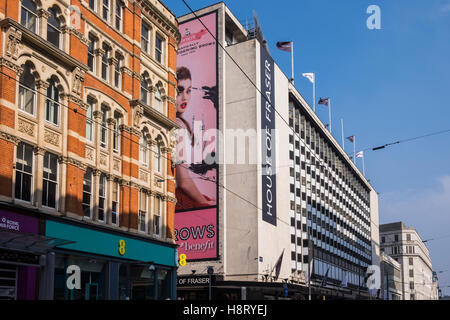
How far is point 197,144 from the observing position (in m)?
61.5

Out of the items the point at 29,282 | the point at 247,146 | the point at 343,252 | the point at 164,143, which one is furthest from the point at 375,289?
the point at 29,282

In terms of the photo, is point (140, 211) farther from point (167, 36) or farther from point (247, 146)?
point (247, 146)

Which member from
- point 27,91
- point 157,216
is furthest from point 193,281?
point 27,91

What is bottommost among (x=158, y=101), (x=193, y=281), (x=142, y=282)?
(x=193, y=281)

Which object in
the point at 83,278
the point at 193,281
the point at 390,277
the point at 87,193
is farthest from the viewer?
the point at 390,277

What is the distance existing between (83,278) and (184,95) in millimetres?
38950

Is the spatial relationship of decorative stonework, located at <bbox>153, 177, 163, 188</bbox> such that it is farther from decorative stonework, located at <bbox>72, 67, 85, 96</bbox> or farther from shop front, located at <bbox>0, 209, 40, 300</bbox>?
shop front, located at <bbox>0, 209, 40, 300</bbox>

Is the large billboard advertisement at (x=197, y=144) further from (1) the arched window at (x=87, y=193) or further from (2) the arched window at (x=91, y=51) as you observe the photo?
(1) the arched window at (x=87, y=193)

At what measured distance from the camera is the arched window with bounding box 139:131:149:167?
33.1m

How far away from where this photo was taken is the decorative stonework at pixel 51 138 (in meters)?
25.0

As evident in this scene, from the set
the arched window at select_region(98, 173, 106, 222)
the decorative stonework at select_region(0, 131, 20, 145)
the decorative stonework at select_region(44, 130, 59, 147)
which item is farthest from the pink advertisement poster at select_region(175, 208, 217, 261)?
the decorative stonework at select_region(0, 131, 20, 145)

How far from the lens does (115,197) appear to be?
30141 mm

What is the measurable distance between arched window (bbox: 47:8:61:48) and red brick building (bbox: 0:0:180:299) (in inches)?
2.3

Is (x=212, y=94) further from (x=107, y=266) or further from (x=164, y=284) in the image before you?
(x=107, y=266)
